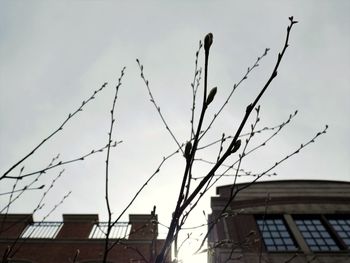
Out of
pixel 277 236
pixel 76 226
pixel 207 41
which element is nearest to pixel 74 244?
pixel 76 226

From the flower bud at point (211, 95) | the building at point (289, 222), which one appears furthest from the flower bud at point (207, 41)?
the building at point (289, 222)

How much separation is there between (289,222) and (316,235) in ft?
3.55

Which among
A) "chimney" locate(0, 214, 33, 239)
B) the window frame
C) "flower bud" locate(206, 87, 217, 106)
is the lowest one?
"flower bud" locate(206, 87, 217, 106)

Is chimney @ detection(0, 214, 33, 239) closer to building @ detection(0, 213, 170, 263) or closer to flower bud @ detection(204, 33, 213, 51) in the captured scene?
building @ detection(0, 213, 170, 263)

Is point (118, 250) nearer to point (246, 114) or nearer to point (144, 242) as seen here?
point (144, 242)

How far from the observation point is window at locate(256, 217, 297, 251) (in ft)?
32.0

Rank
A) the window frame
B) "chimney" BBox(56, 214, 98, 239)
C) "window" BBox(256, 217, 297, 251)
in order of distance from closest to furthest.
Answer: the window frame
"window" BBox(256, 217, 297, 251)
"chimney" BBox(56, 214, 98, 239)

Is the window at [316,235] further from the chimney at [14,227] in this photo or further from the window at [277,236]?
the chimney at [14,227]

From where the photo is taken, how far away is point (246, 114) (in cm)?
124

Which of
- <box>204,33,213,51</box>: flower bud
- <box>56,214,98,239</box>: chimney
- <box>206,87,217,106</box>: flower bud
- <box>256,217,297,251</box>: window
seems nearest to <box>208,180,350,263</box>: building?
<box>256,217,297,251</box>: window

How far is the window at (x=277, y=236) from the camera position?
977 centimetres

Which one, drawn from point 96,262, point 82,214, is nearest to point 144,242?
point 96,262

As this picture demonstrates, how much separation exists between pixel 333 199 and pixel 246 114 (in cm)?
1415

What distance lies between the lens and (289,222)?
36.4 ft
